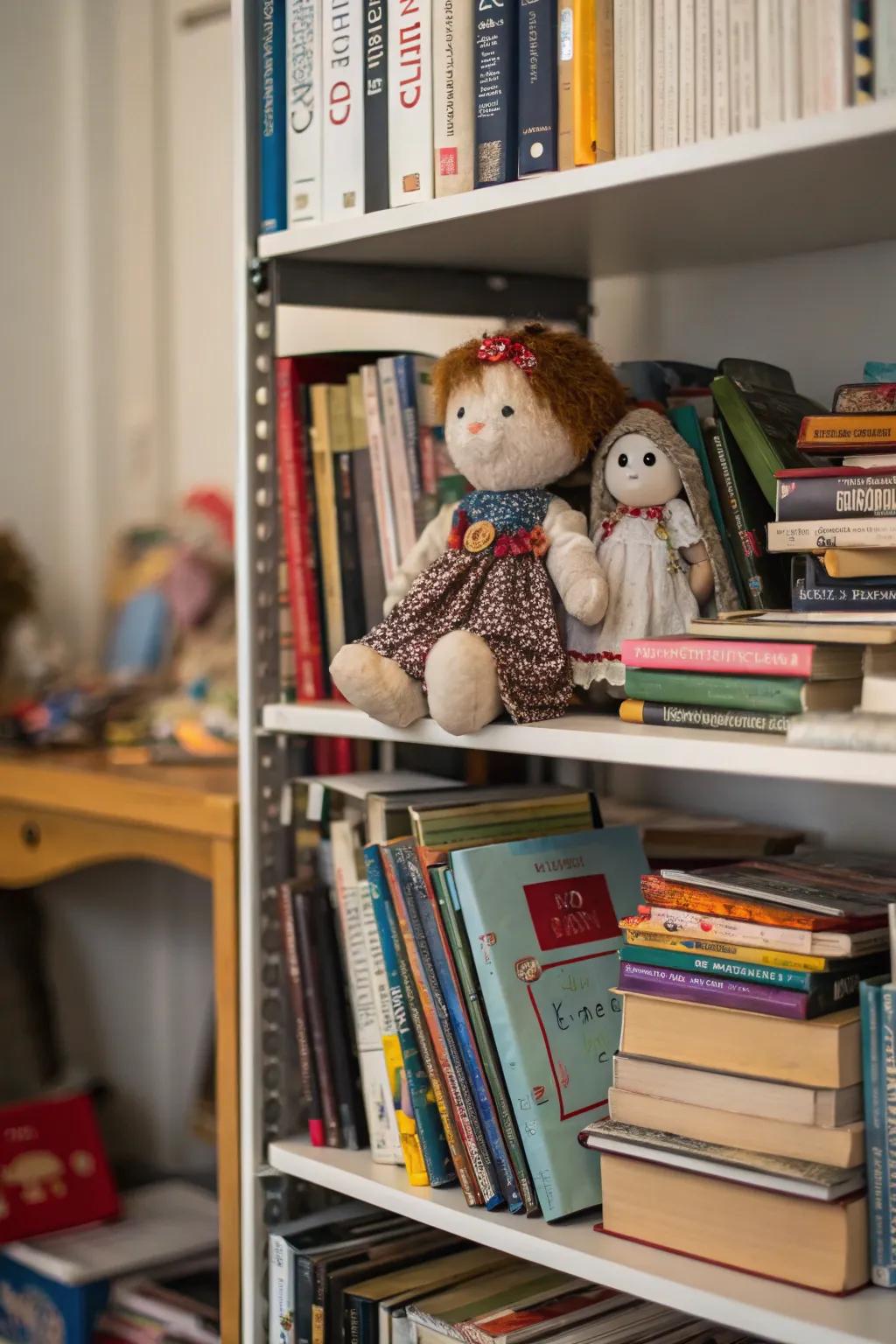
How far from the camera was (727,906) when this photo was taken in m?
0.88

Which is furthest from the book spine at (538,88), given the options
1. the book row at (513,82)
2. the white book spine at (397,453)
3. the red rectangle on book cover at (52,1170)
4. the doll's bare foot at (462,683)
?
the red rectangle on book cover at (52,1170)

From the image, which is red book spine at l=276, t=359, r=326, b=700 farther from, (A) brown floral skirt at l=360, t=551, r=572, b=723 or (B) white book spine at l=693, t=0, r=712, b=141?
(B) white book spine at l=693, t=0, r=712, b=141

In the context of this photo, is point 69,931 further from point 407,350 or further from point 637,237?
point 637,237

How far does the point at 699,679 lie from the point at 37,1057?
1.35 metres

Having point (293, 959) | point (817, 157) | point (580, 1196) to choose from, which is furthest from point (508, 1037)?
point (817, 157)

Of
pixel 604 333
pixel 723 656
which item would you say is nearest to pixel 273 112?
pixel 604 333

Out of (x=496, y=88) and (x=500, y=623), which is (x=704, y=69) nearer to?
(x=496, y=88)

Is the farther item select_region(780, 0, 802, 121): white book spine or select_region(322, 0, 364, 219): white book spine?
select_region(322, 0, 364, 219): white book spine

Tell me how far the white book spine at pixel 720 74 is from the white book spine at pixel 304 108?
34 cm

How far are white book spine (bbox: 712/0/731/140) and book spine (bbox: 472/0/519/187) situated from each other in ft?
0.52

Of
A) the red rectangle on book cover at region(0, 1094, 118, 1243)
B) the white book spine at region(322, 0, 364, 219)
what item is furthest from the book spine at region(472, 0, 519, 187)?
the red rectangle on book cover at region(0, 1094, 118, 1243)

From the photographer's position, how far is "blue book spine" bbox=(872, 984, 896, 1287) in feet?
2.69

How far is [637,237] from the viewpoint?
1.08 meters

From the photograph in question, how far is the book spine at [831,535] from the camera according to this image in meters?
0.85
